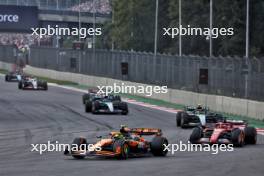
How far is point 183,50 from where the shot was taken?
267 feet

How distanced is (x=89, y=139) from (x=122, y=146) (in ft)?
18.4

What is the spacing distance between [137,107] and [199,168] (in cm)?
2589

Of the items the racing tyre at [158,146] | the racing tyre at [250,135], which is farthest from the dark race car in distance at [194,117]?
the racing tyre at [158,146]

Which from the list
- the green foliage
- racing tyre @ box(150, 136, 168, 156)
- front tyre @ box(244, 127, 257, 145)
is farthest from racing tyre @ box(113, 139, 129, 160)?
the green foliage

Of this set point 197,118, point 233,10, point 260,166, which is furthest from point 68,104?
point 233,10

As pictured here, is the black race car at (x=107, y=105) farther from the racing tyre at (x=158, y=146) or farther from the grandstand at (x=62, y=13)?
the grandstand at (x=62, y=13)

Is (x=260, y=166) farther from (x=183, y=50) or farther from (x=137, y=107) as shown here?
(x=183, y=50)

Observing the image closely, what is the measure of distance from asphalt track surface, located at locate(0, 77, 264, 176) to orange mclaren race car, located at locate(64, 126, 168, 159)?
211 mm

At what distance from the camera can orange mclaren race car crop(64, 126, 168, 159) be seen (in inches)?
874

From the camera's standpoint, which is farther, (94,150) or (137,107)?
(137,107)

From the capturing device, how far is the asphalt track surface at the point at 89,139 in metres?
19.5

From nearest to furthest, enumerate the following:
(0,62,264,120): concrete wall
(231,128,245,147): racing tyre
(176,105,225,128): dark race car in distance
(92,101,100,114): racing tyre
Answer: (231,128,245,147): racing tyre
(176,105,225,128): dark race car in distance
(0,62,264,120): concrete wall
(92,101,100,114): racing tyre

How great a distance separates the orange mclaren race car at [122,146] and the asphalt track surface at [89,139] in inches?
8.3

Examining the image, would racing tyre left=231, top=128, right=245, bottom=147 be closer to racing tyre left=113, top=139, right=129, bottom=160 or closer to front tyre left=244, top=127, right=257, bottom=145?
front tyre left=244, top=127, right=257, bottom=145
